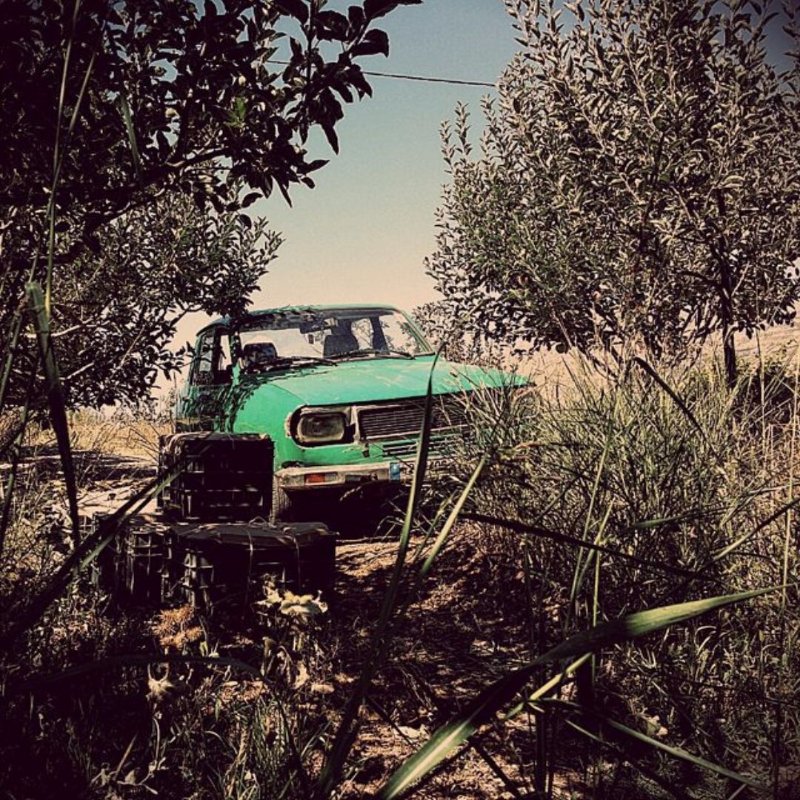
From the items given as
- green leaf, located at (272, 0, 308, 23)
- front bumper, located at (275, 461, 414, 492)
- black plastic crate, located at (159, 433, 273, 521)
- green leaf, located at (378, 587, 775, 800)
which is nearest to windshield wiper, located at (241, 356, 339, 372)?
front bumper, located at (275, 461, 414, 492)

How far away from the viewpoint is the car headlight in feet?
20.5

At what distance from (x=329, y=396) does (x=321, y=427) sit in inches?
9.5

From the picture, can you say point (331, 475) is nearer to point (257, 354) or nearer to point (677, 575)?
point (257, 354)

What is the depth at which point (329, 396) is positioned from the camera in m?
6.25

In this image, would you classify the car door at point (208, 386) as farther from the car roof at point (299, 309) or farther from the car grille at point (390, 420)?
the car grille at point (390, 420)

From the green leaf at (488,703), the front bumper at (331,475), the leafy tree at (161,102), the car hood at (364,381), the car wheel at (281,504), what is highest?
the leafy tree at (161,102)

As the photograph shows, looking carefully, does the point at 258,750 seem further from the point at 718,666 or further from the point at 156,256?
the point at 156,256

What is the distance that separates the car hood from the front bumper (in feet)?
1.59

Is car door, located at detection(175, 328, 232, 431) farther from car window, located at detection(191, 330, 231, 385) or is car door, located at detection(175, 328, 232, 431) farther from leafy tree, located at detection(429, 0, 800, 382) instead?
leafy tree, located at detection(429, 0, 800, 382)

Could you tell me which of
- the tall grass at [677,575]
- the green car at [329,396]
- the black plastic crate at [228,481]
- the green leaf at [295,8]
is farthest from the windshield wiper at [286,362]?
the green leaf at [295,8]

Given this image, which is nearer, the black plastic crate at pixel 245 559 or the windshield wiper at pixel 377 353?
the black plastic crate at pixel 245 559

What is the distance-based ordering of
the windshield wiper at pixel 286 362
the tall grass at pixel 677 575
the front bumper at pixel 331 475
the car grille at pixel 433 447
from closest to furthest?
the tall grass at pixel 677 575 < the car grille at pixel 433 447 < the front bumper at pixel 331 475 < the windshield wiper at pixel 286 362

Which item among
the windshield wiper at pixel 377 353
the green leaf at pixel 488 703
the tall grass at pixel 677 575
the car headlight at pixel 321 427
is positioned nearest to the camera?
the green leaf at pixel 488 703

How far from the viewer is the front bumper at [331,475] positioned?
6.07 meters
